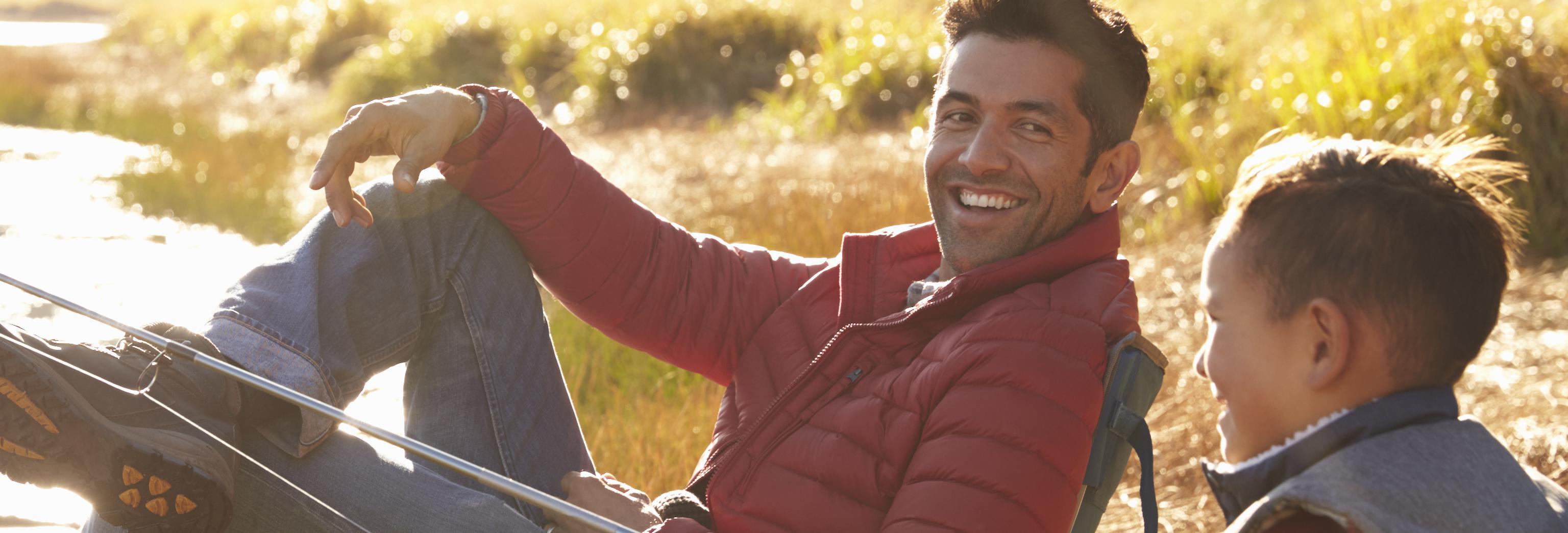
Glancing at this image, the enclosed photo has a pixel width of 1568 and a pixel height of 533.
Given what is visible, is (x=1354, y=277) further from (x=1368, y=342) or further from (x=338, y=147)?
(x=338, y=147)

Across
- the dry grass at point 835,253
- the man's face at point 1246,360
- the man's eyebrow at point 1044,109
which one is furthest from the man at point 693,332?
the dry grass at point 835,253

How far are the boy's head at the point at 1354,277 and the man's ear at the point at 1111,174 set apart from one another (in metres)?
0.70

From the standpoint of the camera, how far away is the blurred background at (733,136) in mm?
4051

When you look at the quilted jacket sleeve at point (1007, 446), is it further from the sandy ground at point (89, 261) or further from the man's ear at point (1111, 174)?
the sandy ground at point (89, 261)

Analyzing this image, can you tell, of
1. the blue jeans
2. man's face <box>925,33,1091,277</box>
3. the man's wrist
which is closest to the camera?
the blue jeans

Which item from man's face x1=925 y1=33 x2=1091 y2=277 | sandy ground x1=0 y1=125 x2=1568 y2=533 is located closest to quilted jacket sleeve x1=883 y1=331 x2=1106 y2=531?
man's face x1=925 y1=33 x2=1091 y2=277

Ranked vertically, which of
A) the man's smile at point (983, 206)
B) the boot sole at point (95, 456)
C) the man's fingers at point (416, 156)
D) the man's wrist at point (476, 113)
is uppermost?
the man's wrist at point (476, 113)

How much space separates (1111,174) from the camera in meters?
2.26

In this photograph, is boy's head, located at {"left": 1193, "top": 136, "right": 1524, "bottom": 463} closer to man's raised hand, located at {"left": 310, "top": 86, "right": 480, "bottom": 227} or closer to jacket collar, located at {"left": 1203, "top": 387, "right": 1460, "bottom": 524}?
jacket collar, located at {"left": 1203, "top": 387, "right": 1460, "bottom": 524}

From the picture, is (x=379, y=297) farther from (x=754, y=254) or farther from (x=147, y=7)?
(x=147, y=7)

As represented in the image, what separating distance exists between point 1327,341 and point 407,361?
67.4 inches

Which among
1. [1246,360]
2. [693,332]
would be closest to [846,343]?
[693,332]

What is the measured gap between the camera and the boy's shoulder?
1.28 metres

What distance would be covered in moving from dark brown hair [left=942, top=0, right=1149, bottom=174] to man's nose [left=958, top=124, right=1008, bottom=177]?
0.15m
